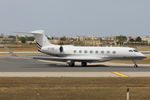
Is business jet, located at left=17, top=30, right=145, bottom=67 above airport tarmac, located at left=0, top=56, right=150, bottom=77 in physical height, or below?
above

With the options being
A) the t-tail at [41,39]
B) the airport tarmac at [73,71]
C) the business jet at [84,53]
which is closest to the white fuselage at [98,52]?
the business jet at [84,53]

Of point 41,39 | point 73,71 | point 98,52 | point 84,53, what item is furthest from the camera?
point 41,39

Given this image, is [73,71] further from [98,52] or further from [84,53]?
[84,53]

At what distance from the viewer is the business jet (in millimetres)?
35625

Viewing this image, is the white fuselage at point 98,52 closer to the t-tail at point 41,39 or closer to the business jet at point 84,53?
the business jet at point 84,53

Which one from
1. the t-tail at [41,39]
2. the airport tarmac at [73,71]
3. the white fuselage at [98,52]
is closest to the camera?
the airport tarmac at [73,71]

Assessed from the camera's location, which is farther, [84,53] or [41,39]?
[41,39]

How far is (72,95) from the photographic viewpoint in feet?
46.4

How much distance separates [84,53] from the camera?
37344mm

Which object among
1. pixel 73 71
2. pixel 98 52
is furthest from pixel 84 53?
pixel 73 71

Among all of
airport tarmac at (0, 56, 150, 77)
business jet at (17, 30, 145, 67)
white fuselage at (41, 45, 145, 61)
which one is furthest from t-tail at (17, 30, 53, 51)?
airport tarmac at (0, 56, 150, 77)

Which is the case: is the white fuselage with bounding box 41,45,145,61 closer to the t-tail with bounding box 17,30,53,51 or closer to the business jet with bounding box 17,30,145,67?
the business jet with bounding box 17,30,145,67

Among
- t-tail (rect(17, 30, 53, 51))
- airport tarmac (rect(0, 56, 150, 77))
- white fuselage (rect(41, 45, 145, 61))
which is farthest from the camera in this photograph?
t-tail (rect(17, 30, 53, 51))

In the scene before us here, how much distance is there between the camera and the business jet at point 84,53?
35625 mm
